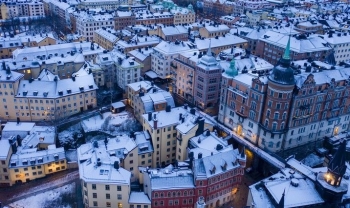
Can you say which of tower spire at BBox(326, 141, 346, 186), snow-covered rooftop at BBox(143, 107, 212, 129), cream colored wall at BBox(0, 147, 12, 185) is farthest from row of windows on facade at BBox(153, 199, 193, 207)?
cream colored wall at BBox(0, 147, 12, 185)

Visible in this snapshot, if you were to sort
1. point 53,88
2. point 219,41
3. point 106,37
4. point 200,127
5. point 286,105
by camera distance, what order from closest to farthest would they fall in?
point 200,127, point 286,105, point 53,88, point 219,41, point 106,37

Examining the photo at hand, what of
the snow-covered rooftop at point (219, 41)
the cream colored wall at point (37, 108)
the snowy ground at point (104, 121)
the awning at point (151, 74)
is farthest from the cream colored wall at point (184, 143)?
the snow-covered rooftop at point (219, 41)

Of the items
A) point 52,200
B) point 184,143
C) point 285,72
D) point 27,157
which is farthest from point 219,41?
point 52,200

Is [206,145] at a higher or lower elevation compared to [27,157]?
higher

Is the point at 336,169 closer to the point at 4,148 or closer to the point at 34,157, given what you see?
the point at 34,157

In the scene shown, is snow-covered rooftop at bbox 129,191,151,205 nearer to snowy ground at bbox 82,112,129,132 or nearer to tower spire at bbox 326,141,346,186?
snowy ground at bbox 82,112,129,132

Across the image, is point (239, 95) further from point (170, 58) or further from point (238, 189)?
point (170, 58)

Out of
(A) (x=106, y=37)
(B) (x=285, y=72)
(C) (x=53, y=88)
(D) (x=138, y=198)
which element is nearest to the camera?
(D) (x=138, y=198)

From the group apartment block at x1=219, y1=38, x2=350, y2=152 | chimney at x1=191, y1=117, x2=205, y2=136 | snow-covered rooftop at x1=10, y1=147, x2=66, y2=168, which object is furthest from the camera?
apartment block at x1=219, y1=38, x2=350, y2=152
